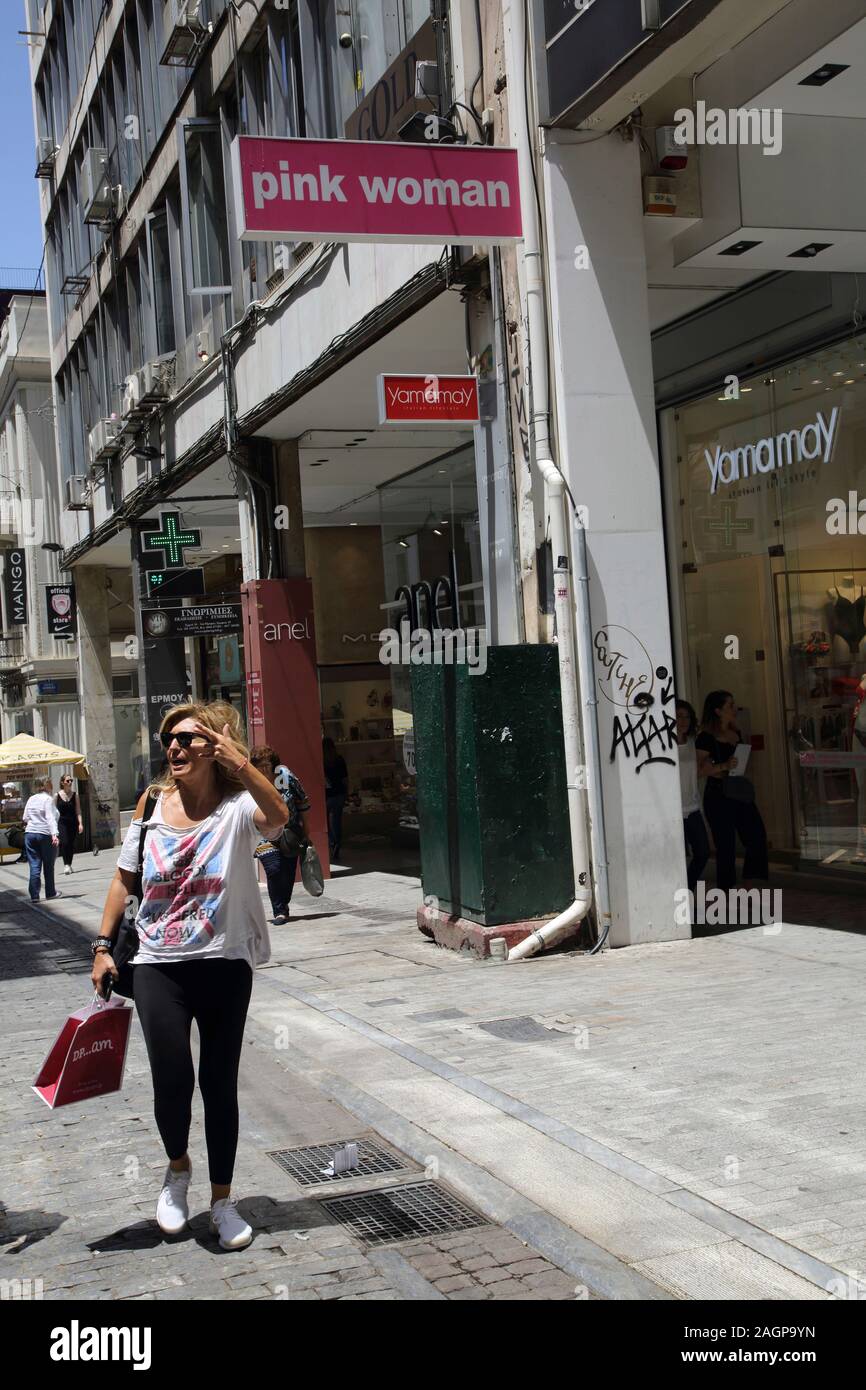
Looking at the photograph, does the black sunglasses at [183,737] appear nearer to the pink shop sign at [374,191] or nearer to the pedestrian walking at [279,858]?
the pink shop sign at [374,191]

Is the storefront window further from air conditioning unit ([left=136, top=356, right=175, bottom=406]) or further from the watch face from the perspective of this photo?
air conditioning unit ([left=136, top=356, right=175, bottom=406])

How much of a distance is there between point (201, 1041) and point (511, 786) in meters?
5.48

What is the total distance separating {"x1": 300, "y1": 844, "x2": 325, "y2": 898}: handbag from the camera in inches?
535

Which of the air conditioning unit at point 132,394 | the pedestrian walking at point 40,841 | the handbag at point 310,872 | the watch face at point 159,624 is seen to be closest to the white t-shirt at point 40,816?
the pedestrian walking at point 40,841

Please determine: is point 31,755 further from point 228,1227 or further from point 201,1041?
point 228,1227

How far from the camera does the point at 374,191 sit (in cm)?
972

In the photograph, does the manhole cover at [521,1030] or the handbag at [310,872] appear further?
the handbag at [310,872]

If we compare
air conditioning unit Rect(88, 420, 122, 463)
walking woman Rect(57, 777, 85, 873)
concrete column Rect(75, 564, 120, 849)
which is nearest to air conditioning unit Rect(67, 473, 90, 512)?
air conditioning unit Rect(88, 420, 122, 463)

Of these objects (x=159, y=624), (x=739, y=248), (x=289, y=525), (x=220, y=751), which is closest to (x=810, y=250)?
(x=739, y=248)

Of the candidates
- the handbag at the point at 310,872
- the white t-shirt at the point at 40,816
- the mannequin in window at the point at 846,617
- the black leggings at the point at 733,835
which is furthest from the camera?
the white t-shirt at the point at 40,816

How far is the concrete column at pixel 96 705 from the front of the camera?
102 ft

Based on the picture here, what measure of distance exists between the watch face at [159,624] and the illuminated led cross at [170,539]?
0.97 meters
